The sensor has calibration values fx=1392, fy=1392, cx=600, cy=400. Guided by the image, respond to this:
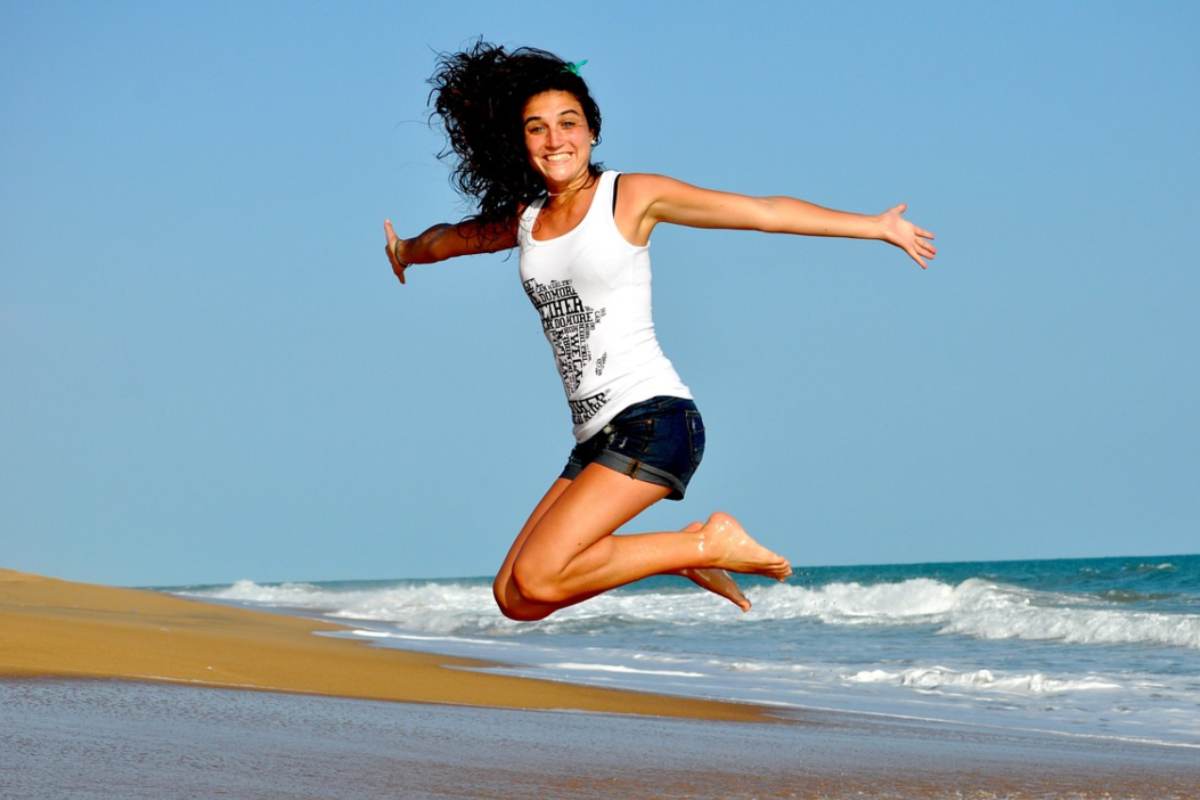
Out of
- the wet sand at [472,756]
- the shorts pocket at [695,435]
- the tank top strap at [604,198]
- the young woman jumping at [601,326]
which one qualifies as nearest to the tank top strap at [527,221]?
the young woman jumping at [601,326]

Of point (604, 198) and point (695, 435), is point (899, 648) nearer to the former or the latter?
point (695, 435)

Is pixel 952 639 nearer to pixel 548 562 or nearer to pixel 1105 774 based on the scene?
pixel 1105 774

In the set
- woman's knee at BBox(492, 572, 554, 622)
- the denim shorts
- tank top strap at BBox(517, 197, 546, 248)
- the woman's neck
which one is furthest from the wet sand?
the woman's neck

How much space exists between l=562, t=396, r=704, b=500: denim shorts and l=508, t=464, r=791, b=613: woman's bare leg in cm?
4

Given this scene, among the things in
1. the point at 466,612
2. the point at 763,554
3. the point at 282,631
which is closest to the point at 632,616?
the point at 466,612

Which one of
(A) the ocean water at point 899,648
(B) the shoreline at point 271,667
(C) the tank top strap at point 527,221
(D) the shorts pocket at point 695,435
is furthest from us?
(A) the ocean water at point 899,648

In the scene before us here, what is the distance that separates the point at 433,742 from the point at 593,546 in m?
1.51

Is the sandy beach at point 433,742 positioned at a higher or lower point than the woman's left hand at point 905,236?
lower

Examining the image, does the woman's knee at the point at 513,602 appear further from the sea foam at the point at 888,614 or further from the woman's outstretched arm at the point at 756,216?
the sea foam at the point at 888,614

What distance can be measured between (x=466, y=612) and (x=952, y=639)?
1007 centimetres

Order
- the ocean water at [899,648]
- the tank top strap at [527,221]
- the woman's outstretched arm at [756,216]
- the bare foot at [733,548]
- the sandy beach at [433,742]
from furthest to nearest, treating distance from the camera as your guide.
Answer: the ocean water at [899,648] → the bare foot at [733,548] → the tank top strap at [527,221] → the woman's outstretched arm at [756,216] → the sandy beach at [433,742]

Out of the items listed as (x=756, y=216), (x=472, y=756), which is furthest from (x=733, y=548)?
(x=472, y=756)

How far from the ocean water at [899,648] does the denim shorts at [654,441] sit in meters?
4.84

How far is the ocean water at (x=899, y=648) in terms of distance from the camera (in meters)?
10.1
